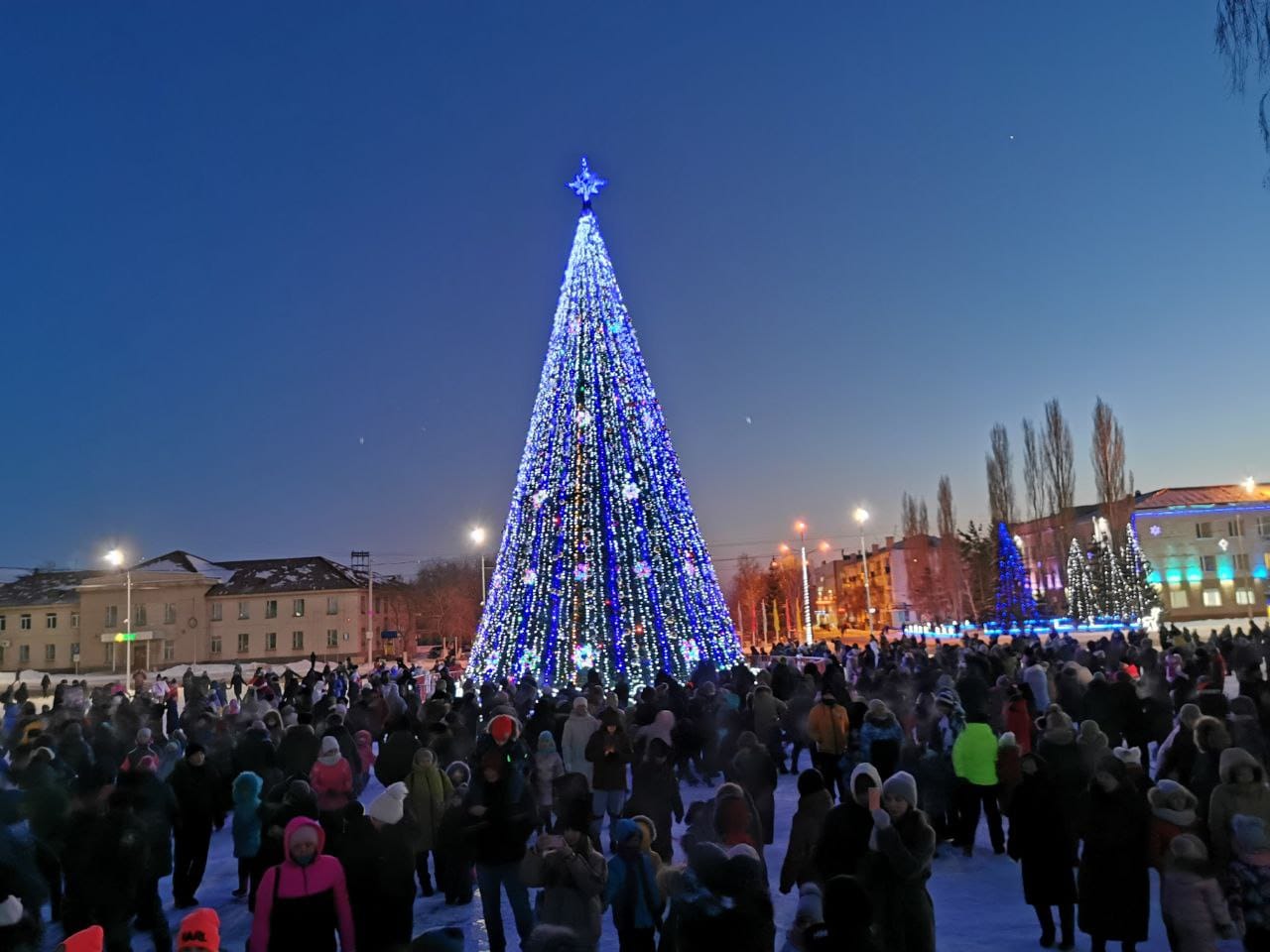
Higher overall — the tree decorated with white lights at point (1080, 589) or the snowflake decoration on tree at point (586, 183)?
the snowflake decoration on tree at point (586, 183)

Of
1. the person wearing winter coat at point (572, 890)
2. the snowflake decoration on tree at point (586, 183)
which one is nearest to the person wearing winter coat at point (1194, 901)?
the person wearing winter coat at point (572, 890)

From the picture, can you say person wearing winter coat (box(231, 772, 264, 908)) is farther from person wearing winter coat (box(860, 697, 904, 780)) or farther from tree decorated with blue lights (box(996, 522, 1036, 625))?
tree decorated with blue lights (box(996, 522, 1036, 625))

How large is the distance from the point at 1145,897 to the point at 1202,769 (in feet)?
6.89

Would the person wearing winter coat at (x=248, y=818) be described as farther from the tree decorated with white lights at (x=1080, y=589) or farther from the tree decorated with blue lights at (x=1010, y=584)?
the tree decorated with white lights at (x=1080, y=589)

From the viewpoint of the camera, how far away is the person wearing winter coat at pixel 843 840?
5348mm

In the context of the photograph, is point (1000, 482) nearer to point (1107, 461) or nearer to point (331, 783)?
point (1107, 461)

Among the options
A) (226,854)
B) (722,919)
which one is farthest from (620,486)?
(722,919)

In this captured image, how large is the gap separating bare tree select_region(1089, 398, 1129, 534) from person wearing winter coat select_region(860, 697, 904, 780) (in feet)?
145

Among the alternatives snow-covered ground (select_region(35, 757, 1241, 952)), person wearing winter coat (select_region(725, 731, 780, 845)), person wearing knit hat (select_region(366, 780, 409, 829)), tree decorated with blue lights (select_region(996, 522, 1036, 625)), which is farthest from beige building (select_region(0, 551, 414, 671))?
person wearing knit hat (select_region(366, 780, 409, 829))

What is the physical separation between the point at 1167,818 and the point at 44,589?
231ft

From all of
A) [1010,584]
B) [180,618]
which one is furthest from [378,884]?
[180,618]

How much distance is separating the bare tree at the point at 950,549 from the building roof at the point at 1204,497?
1206cm

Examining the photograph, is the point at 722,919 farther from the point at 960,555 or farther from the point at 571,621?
the point at 960,555

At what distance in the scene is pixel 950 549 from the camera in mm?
62188
